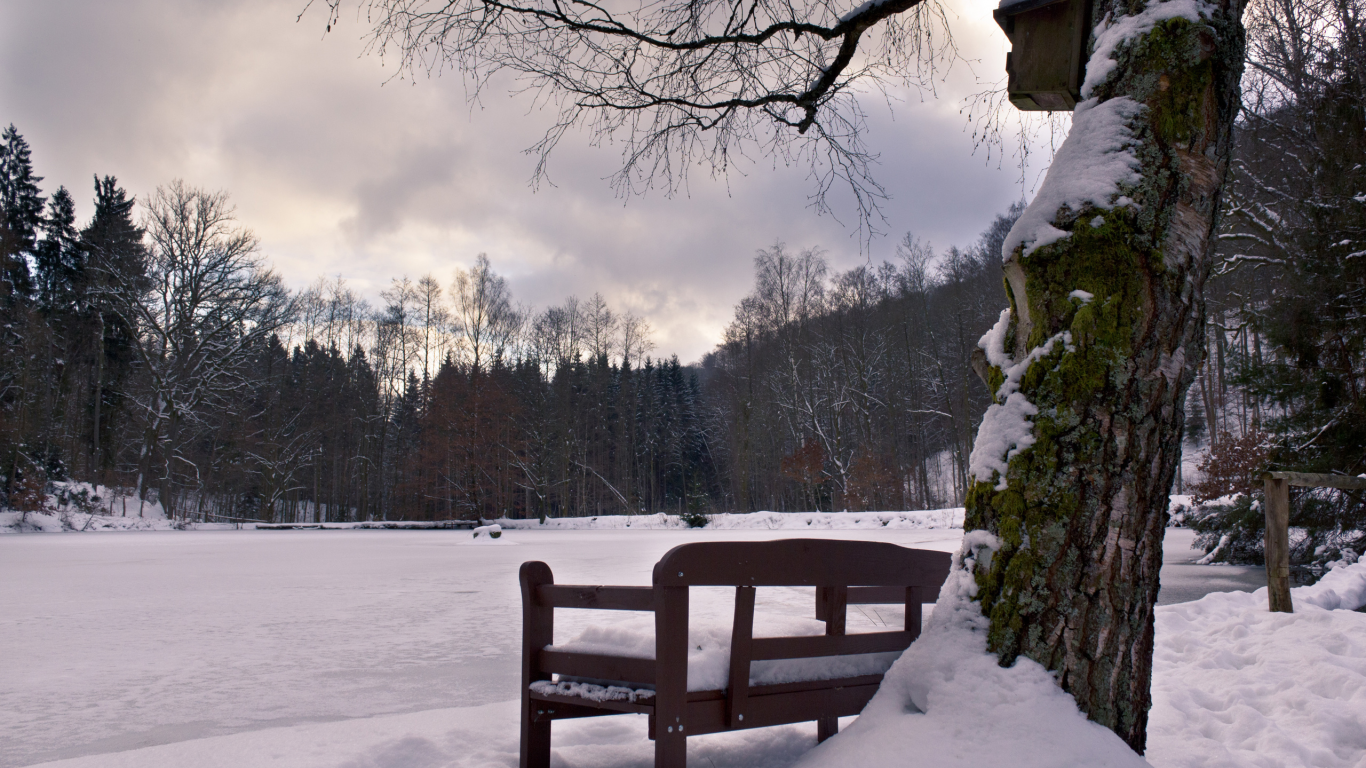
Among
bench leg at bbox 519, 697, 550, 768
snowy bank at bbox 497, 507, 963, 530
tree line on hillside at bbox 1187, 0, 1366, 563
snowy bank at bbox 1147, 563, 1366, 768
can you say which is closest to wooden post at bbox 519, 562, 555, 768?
bench leg at bbox 519, 697, 550, 768

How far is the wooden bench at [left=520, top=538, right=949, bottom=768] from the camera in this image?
195cm

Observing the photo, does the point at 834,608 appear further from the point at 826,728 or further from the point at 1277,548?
the point at 1277,548

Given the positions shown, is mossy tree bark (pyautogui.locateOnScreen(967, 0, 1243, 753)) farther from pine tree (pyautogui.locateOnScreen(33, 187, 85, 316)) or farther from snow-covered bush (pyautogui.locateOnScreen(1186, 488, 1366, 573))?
pine tree (pyautogui.locateOnScreen(33, 187, 85, 316))

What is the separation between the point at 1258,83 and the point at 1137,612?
13.7m

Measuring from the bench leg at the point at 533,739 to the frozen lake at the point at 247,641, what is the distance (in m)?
1.32

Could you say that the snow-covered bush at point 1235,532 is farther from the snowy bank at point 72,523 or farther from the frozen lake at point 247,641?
the snowy bank at point 72,523

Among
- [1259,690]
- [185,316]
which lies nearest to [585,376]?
[185,316]

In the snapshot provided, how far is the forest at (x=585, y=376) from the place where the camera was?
29.9 feet

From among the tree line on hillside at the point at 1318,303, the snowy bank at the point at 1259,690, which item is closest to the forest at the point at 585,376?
the tree line on hillside at the point at 1318,303

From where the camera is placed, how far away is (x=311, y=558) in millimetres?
12438

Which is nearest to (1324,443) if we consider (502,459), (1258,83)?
(1258,83)

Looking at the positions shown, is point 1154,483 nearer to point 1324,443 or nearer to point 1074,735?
point 1074,735

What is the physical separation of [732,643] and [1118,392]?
1.22m

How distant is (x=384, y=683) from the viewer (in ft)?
13.1
